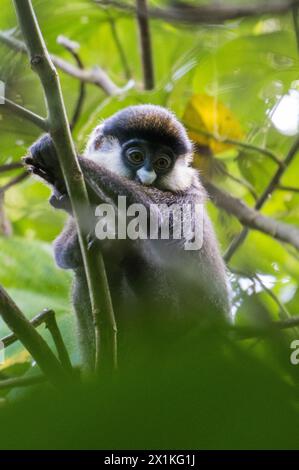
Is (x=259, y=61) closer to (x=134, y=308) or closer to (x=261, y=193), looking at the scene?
(x=261, y=193)

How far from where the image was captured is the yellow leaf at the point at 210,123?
14.8 ft

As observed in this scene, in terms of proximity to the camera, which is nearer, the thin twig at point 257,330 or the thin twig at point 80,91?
the thin twig at point 257,330

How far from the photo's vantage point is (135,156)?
414 centimetres

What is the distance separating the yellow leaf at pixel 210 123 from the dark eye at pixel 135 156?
681mm

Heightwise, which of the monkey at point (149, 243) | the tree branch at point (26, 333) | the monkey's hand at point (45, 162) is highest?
the monkey at point (149, 243)

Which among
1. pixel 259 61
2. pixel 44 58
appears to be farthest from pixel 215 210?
pixel 44 58

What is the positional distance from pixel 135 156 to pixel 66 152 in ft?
6.87


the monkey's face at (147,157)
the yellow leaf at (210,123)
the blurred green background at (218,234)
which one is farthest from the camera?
the yellow leaf at (210,123)

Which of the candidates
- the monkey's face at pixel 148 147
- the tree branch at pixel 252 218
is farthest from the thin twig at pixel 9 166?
the tree branch at pixel 252 218

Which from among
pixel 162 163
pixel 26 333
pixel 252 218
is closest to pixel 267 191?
pixel 252 218

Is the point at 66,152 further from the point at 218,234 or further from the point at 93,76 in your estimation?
the point at 93,76

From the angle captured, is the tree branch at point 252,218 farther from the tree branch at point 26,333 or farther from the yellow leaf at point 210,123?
the tree branch at point 26,333

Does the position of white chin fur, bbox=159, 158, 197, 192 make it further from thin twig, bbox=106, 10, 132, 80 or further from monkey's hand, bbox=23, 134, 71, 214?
thin twig, bbox=106, 10, 132, 80
